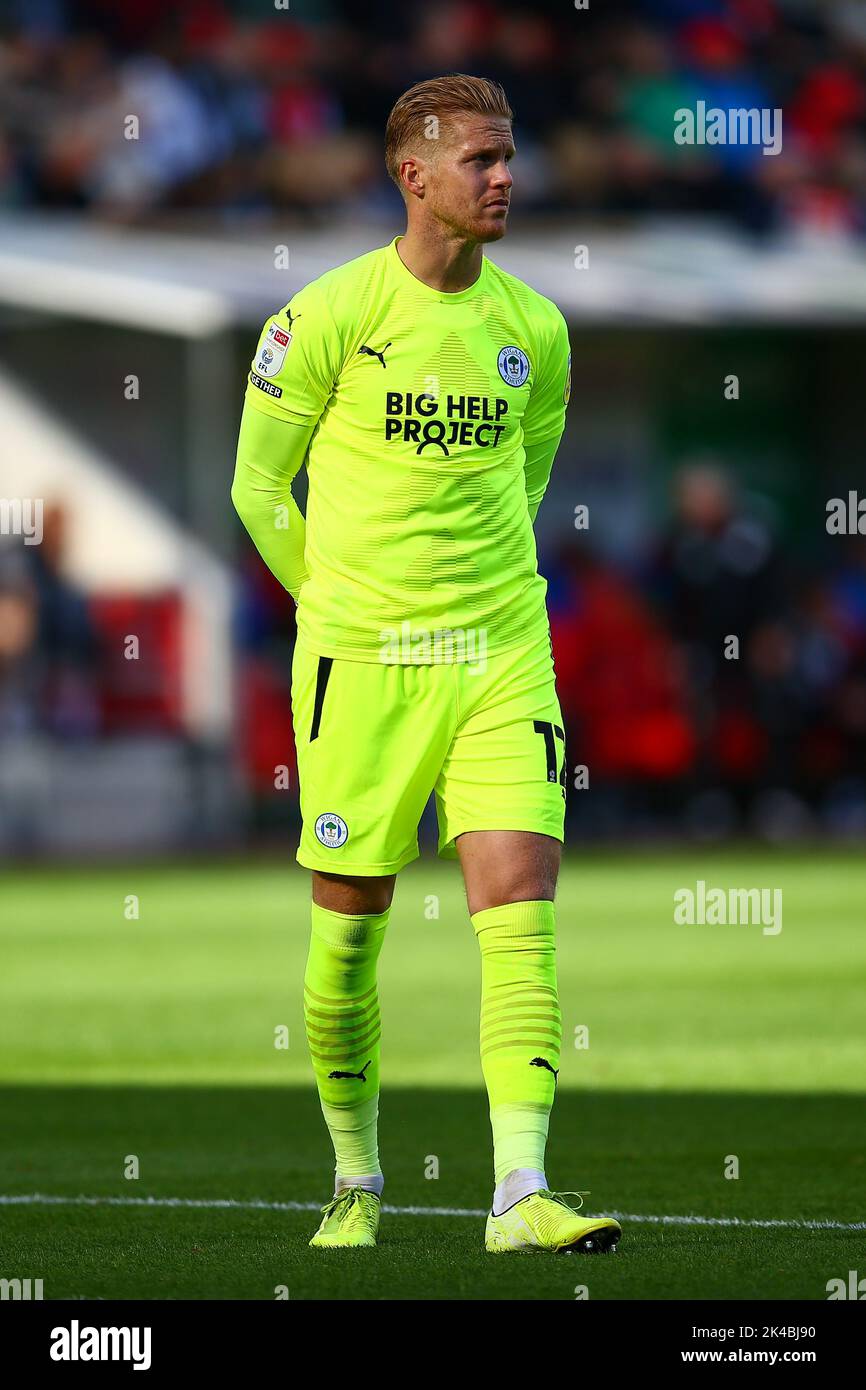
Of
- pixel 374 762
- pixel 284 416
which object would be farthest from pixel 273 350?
pixel 374 762

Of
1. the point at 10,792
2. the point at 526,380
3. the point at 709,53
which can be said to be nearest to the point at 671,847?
the point at 10,792

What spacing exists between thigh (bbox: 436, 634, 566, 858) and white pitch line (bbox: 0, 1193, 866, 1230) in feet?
3.20

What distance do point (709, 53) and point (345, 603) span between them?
64.3 ft

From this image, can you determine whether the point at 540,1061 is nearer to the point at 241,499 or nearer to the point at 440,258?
the point at 241,499

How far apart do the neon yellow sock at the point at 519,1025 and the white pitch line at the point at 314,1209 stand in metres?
0.56

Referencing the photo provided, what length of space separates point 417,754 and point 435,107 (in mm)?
1386

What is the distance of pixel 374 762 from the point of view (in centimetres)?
532

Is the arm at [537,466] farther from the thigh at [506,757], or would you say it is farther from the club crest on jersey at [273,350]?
the club crest on jersey at [273,350]

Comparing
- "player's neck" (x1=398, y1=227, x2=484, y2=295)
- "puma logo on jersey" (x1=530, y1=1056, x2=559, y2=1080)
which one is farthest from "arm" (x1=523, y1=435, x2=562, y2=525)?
"puma logo on jersey" (x1=530, y1=1056, x2=559, y2=1080)

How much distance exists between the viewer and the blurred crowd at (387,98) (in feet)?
70.4

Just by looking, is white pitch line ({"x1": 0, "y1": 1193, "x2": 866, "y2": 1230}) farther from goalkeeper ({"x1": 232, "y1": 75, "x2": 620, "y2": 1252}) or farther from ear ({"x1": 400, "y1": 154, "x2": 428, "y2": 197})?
ear ({"x1": 400, "y1": 154, "x2": 428, "y2": 197})

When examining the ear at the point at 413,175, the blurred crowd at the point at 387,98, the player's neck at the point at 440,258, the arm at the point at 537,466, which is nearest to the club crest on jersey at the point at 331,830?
the arm at the point at 537,466

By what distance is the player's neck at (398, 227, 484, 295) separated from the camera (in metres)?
5.30

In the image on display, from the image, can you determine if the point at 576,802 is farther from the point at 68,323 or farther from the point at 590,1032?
the point at 590,1032
